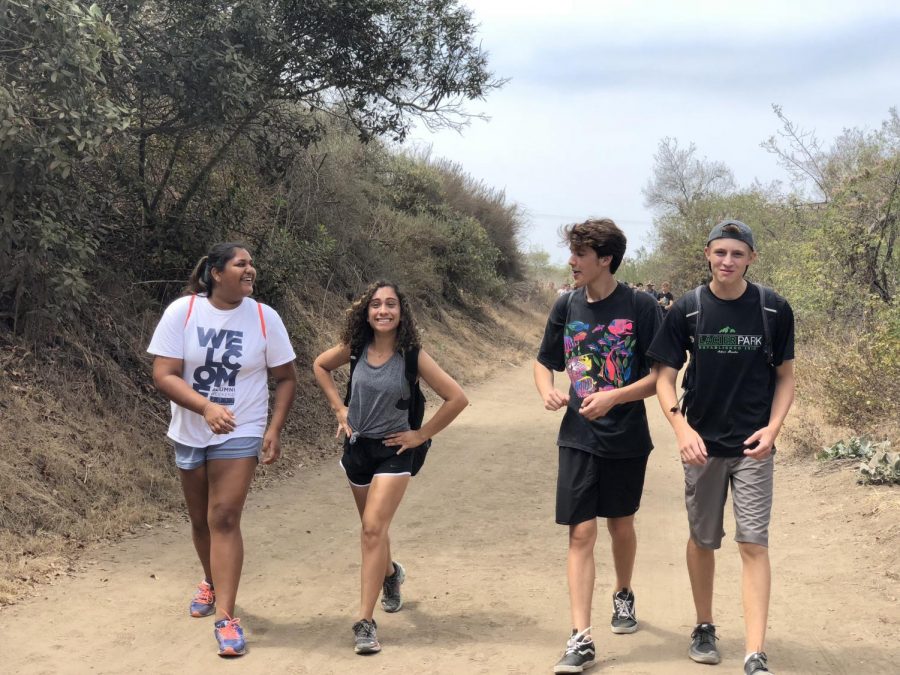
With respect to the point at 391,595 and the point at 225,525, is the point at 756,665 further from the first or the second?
the point at 225,525

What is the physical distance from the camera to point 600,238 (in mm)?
4453

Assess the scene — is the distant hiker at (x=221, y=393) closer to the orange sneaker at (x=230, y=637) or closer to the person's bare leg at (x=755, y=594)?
the orange sneaker at (x=230, y=637)

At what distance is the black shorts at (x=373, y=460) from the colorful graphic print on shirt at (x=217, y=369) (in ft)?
2.22

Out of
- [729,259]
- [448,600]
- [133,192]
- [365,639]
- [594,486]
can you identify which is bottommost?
[448,600]

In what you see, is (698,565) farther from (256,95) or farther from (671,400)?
(256,95)

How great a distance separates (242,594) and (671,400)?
286cm

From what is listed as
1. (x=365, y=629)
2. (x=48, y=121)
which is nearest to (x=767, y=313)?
(x=365, y=629)

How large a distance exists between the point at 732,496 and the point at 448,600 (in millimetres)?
2007

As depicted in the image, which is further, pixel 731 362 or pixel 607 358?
pixel 607 358

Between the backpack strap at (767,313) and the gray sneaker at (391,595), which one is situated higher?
the backpack strap at (767,313)

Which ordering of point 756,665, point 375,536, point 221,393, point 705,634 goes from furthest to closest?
point 221,393 < point 375,536 < point 705,634 < point 756,665

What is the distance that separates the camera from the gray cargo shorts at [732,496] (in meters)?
4.11

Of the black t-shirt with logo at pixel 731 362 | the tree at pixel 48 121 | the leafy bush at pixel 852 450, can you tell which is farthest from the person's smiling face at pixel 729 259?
the leafy bush at pixel 852 450

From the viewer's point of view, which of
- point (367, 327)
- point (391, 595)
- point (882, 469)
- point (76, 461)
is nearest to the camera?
point (367, 327)
